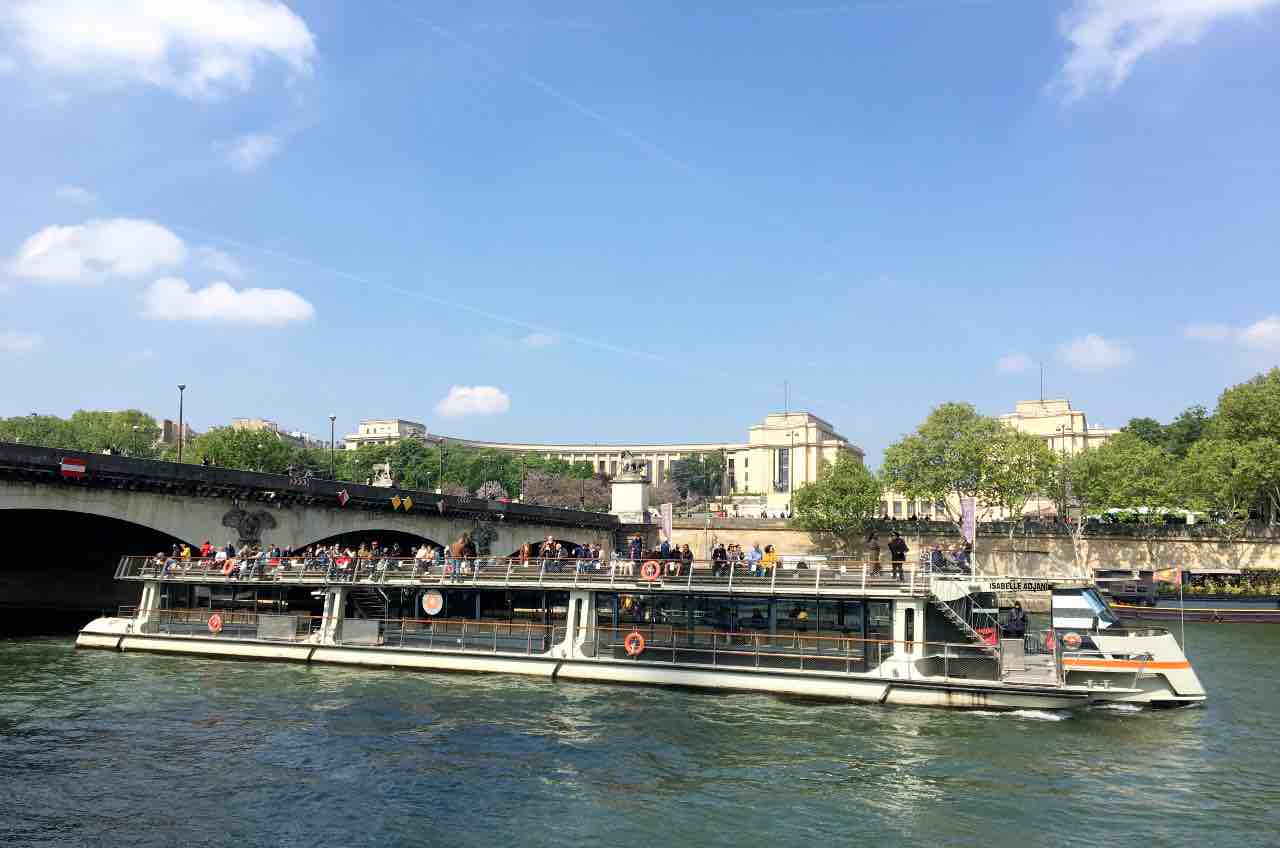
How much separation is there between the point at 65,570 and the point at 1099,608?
182 feet

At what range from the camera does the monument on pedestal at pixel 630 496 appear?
297ft

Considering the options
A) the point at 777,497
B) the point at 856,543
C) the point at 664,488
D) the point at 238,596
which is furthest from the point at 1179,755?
the point at 664,488

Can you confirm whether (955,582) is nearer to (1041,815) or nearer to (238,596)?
(1041,815)

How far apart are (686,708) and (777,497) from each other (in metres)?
144

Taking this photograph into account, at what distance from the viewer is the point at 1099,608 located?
96.9 feet

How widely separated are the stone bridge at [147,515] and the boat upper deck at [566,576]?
4.58 meters

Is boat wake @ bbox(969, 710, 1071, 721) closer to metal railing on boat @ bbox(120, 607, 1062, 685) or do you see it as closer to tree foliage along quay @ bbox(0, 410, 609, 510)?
metal railing on boat @ bbox(120, 607, 1062, 685)

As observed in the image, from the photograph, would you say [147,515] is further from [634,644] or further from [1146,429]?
[1146,429]

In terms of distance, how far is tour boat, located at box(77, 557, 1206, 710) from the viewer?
1146 inches

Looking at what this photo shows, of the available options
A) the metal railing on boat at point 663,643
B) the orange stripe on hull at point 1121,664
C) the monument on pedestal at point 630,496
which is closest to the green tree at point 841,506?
the monument on pedestal at point 630,496

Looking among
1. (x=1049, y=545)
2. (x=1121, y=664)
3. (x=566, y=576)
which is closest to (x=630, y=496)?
(x=1049, y=545)

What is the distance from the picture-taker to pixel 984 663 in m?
29.5

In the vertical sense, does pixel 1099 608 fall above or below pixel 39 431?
below

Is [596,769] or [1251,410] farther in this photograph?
[1251,410]
